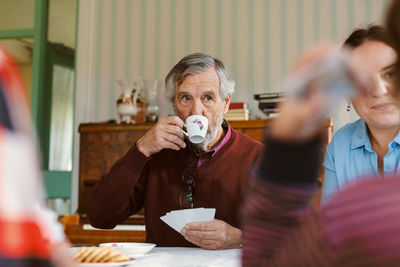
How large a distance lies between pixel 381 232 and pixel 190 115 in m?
1.69

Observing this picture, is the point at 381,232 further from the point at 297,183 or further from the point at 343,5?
the point at 343,5

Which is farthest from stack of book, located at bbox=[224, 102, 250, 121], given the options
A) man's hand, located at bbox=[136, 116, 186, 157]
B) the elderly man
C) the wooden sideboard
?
man's hand, located at bbox=[136, 116, 186, 157]

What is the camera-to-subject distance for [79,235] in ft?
11.3

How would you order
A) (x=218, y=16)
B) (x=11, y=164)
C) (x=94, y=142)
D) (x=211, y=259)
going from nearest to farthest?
(x=11, y=164), (x=211, y=259), (x=94, y=142), (x=218, y=16)

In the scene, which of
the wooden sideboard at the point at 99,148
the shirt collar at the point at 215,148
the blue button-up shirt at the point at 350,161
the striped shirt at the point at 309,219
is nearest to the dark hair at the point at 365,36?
the blue button-up shirt at the point at 350,161

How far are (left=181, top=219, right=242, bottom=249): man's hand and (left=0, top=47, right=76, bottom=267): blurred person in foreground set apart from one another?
1190mm

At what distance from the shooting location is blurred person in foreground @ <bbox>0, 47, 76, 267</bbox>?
0.34 metres

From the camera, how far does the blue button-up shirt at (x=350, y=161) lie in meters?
1.76

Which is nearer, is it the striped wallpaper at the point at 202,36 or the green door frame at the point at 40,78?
the striped wallpaper at the point at 202,36

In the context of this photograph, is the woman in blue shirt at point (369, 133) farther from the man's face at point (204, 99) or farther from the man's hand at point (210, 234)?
the man's face at point (204, 99)

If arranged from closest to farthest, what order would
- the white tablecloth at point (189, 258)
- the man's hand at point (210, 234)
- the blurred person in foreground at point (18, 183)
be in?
1. the blurred person in foreground at point (18, 183)
2. the white tablecloth at point (189, 258)
3. the man's hand at point (210, 234)


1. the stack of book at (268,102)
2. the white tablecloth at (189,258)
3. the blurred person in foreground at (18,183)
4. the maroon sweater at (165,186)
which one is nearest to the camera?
the blurred person in foreground at (18,183)

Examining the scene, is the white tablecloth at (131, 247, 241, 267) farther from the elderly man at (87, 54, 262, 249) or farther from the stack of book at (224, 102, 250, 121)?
the stack of book at (224, 102, 250, 121)

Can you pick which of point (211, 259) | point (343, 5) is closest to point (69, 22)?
point (343, 5)
